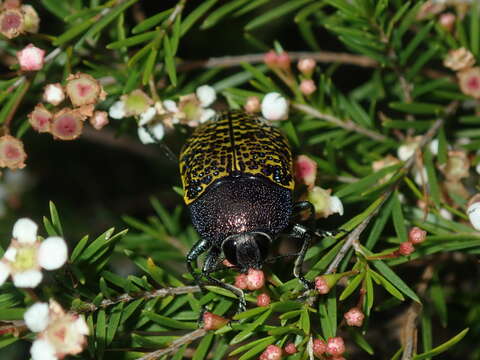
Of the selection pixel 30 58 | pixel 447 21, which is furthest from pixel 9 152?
pixel 447 21

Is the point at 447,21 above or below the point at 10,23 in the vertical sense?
below

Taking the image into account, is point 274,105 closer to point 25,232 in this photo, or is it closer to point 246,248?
point 246,248

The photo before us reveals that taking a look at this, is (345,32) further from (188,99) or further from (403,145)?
(188,99)

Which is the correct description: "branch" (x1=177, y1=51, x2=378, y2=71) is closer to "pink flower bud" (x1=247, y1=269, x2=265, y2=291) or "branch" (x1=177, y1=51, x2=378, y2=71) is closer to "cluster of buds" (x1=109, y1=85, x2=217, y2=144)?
"cluster of buds" (x1=109, y1=85, x2=217, y2=144)

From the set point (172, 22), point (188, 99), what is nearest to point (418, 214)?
point (188, 99)

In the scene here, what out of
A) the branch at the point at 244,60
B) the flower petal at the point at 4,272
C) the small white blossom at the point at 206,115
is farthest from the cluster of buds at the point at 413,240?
the flower petal at the point at 4,272

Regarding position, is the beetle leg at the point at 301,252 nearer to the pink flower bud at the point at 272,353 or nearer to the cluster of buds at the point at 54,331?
the pink flower bud at the point at 272,353

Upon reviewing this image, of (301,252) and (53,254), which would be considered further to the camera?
(301,252)
